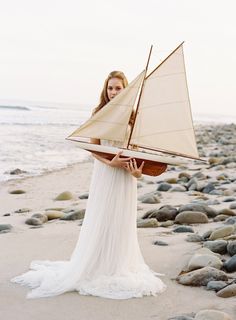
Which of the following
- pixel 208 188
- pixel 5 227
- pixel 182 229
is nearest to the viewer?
pixel 182 229

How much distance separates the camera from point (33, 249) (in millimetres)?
5977

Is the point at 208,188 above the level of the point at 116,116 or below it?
below

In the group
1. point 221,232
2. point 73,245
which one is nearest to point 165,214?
point 221,232

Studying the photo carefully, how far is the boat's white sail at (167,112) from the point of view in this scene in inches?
181

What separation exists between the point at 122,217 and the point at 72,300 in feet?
2.78

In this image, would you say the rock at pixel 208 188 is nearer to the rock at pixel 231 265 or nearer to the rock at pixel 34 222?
the rock at pixel 34 222

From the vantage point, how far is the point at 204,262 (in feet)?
15.9

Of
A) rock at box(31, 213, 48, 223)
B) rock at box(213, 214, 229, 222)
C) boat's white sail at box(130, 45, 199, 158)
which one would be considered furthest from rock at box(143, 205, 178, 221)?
boat's white sail at box(130, 45, 199, 158)

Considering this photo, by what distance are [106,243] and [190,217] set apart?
253 cm

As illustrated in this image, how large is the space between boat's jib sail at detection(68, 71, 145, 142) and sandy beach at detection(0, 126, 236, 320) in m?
1.38

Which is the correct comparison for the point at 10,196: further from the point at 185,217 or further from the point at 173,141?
the point at 173,141

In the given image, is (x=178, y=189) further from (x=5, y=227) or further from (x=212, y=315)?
(x=212, y=315)

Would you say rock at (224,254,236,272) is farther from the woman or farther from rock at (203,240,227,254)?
Result: the woman

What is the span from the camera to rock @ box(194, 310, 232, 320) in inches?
142
